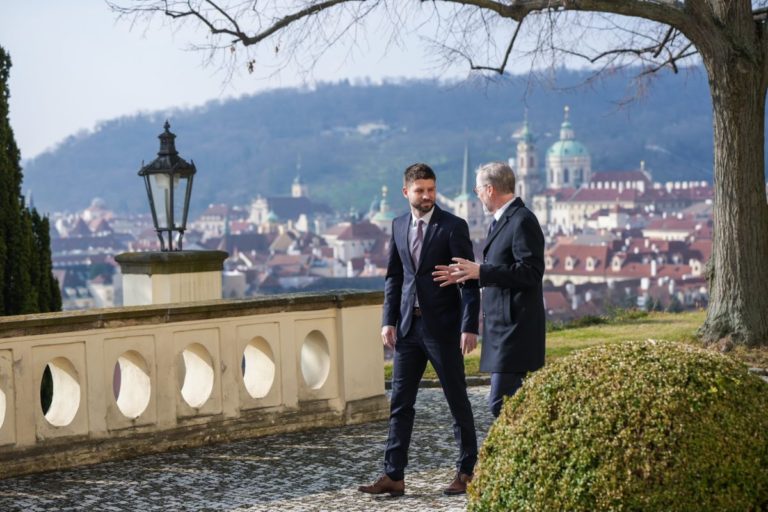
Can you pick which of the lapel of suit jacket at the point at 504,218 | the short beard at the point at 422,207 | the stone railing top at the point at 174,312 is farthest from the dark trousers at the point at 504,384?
the stone railing top at the point at 174,312

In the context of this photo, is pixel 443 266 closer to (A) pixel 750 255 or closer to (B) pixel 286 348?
(B) pixel 286 348

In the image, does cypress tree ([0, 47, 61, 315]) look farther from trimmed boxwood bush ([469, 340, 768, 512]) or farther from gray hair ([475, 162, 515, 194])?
trimmed boxwood bush ([469, 340, 768, 512])

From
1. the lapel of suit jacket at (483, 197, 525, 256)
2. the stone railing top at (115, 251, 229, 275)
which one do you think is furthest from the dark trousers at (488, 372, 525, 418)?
the stone railing top at (115, 251, 229, 275)

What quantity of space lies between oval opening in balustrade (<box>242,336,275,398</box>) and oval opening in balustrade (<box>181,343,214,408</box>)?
32 cm

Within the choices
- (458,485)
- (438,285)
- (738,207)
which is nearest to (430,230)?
(438,285)

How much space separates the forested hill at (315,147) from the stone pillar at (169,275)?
16066 centimetres

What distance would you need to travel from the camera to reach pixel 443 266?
6.02m

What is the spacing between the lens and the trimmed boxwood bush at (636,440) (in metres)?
3.77

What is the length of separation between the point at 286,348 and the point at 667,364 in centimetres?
453

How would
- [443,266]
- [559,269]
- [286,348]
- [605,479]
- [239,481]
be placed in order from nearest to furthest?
[605,479] → [443,266] → [239,481] → [286,348] → [559,269]

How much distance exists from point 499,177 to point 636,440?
2.37 meters

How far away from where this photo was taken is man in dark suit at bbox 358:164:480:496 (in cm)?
611

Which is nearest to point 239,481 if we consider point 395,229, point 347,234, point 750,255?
point 395,229

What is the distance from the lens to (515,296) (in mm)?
5980
